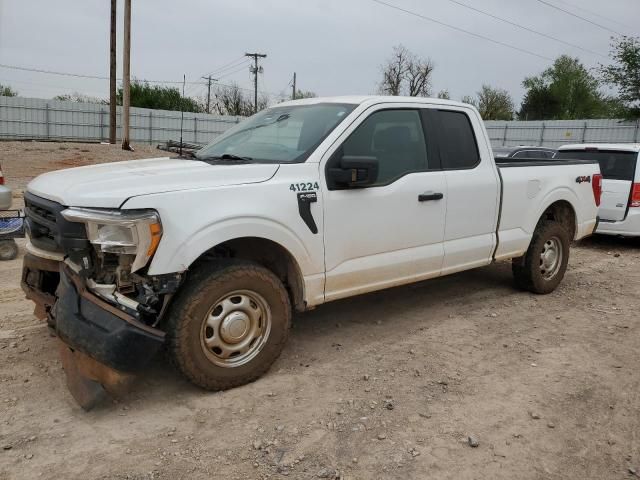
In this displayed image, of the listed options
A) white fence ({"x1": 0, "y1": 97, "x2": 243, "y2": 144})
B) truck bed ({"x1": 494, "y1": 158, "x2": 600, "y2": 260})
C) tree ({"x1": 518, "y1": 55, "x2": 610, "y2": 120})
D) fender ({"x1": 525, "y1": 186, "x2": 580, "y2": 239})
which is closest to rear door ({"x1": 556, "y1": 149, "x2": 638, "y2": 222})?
truck bed ({"x1": 494, "y1": 158, "x2": 600, "y2": 260})

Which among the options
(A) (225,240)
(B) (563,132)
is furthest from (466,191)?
(B) (563,132)

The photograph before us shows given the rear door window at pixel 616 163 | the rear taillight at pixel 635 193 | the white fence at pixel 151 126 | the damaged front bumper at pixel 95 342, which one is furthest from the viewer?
the white fence at pixel 151 126

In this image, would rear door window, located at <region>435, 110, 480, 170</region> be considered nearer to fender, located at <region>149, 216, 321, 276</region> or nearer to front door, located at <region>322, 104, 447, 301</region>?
front door, located at <region>322, 104, 447, 301</region>

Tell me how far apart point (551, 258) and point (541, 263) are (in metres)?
0.17

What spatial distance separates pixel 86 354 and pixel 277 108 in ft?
9.03

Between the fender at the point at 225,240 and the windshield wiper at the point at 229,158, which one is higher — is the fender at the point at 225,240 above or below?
below

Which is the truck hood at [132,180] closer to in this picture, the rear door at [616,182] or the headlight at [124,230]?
the headlight at [124,230]

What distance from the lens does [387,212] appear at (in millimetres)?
4293

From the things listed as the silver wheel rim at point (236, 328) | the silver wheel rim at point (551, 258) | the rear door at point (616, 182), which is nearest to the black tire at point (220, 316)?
the silver wheel rim at point (236, 328)

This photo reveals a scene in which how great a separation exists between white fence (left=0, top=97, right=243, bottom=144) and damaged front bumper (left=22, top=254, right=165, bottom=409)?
1210 inches

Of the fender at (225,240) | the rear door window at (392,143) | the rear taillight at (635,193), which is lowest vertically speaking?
the fender at (225,240)

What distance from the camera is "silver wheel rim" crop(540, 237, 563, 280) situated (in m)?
6.01

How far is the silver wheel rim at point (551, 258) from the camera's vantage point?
6.01m

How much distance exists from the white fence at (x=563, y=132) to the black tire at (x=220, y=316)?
99.0ft
